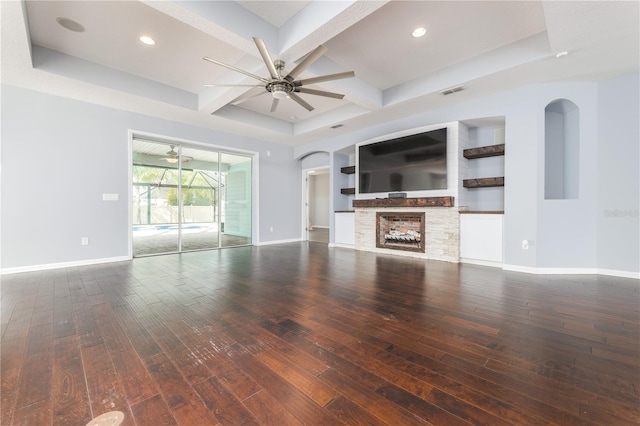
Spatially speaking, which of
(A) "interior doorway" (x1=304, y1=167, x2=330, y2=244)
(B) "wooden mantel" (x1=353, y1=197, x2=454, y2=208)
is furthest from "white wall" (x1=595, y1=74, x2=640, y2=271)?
(A) "interior doorway" (x1=304, y1=167, x2=330, y2=244)

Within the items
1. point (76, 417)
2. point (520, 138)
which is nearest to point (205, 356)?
point (76, 417)

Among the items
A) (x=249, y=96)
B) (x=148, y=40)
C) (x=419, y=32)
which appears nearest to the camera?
(x=419, y=32)

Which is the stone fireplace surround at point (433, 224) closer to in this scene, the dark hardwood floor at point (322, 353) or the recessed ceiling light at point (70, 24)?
the dark hardwood floor at point (322, 353)

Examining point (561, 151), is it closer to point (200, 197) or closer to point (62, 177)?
point (200, 197)

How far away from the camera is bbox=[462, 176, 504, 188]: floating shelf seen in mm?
4520

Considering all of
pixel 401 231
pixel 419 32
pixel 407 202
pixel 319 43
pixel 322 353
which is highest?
pixel 419 32

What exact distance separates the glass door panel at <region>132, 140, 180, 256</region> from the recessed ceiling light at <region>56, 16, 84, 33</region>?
2326 mm

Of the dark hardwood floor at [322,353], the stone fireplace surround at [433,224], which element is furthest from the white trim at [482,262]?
the dark hardwood floor at [322,353]

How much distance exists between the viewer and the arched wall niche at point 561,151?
4188mm

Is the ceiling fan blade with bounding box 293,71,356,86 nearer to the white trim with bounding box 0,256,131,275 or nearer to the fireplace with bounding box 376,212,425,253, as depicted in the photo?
the fireplace with bounding box 376,212,425,253

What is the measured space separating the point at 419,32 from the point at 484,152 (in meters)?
2.45

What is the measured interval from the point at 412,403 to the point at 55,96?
6.44 m

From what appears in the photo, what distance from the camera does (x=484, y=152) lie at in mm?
4676

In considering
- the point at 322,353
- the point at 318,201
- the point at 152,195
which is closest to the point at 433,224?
the point at 322,353
